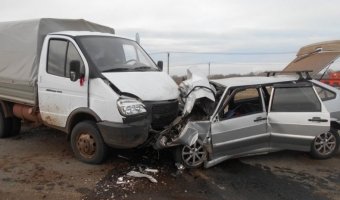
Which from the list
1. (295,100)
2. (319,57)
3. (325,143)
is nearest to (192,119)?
(295,100)

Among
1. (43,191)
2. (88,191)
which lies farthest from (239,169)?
(43,191)

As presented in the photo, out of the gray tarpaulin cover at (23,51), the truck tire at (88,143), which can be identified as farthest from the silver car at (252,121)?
the gray tarpaulin cover at (23,51)

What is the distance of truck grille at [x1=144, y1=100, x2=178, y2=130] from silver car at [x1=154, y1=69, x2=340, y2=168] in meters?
0.17

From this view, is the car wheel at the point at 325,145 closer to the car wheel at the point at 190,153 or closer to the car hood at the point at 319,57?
the car hood at the point at 319,57

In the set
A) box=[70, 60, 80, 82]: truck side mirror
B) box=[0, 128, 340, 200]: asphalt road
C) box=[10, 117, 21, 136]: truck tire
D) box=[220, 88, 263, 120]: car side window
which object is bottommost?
box=[0, 128, 340, 200]: asphalt road

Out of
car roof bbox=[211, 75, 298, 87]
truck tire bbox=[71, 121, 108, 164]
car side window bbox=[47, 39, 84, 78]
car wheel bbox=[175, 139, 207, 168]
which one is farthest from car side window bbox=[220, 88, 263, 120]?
car side window bbox=[47, 39, 84, 78]

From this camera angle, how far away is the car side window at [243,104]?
6.81 metres

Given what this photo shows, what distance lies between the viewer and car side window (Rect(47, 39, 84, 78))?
22.4ft

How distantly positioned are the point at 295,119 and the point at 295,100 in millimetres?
391

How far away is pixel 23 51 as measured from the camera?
7789 mm

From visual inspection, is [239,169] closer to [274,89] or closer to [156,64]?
[274,89]

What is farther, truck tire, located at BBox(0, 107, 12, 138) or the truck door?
truck tire, located at BBox(0, 107, 12, 138)

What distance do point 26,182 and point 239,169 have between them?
11.3ft

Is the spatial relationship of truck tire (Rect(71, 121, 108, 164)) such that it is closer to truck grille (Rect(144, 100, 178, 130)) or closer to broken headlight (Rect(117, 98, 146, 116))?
broken headlight (Rect(117, 98, 146, 116))
